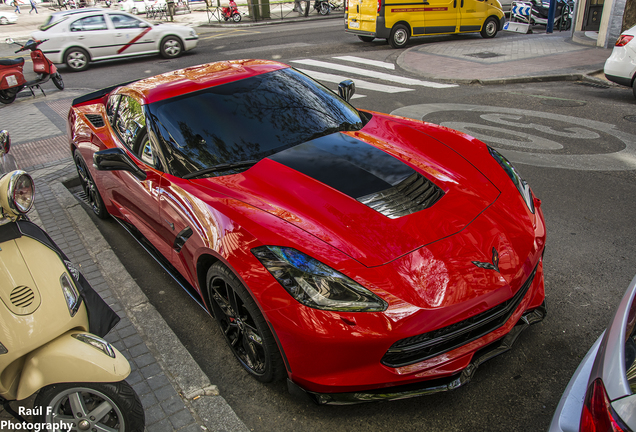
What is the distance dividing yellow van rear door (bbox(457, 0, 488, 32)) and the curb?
44.4ft

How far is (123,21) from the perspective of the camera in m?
14.6

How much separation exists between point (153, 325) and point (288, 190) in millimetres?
1448

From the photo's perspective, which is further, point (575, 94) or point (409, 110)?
point (575, 94)

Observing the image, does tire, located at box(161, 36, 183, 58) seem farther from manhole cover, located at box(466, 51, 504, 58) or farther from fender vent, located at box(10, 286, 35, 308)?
fender vent, located at box(10, 286, 35, 308)

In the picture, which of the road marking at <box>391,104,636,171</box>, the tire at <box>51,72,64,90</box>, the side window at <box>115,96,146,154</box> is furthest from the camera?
the tire at <box>51,72,64,90</box>

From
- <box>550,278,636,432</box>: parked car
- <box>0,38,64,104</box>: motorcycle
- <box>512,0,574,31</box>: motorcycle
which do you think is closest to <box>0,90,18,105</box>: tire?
<box>0,38,64,104</box>: motorcycle

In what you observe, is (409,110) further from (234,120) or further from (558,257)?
(234,120)

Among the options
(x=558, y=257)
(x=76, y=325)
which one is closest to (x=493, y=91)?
(x=558, y=257)

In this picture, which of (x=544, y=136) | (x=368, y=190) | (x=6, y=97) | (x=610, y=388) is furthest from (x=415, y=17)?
(x=610, y=388)

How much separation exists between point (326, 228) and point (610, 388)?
1494mm

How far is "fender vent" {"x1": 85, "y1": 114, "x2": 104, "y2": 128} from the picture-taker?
4.62m

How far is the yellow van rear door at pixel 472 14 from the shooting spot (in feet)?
48.1

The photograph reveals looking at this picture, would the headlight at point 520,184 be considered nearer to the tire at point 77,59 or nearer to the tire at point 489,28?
the tire at point 489,28

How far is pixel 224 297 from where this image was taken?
2920 millimetres
